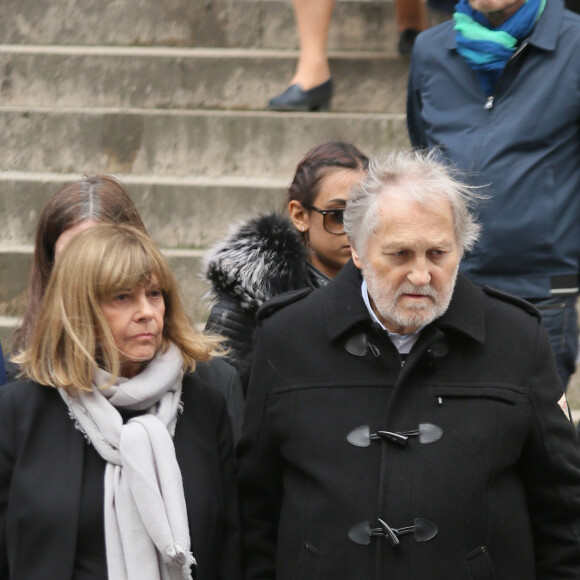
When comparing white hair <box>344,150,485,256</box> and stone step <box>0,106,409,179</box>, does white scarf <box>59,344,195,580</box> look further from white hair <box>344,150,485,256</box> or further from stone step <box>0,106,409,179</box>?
stone step <box>0,106,409,179</box>

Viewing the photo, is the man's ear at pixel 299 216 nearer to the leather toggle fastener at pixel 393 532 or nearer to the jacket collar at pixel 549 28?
the jacket collar at pixel 549 28

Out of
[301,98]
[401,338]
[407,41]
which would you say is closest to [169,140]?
[301,98]

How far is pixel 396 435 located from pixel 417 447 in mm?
59

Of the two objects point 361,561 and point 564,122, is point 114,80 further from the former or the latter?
point 361,561

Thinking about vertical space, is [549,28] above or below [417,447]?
above

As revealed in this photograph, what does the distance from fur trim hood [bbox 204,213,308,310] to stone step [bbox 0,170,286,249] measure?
199 centimetres

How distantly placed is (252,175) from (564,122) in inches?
92.5

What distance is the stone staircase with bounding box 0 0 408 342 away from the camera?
5.54m

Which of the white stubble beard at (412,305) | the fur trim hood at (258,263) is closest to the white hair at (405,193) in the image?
the white stubble beard at (412,305)

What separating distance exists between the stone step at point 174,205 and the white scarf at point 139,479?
2.80m

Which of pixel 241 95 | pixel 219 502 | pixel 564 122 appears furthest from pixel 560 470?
pixel 241 95

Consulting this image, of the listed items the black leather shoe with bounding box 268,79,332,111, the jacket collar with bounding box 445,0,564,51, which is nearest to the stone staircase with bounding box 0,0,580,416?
the black leather shoe with bounding box 268,79,332,111

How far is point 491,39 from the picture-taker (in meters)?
3.76

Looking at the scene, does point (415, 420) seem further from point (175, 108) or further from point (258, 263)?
point (175, 108)
